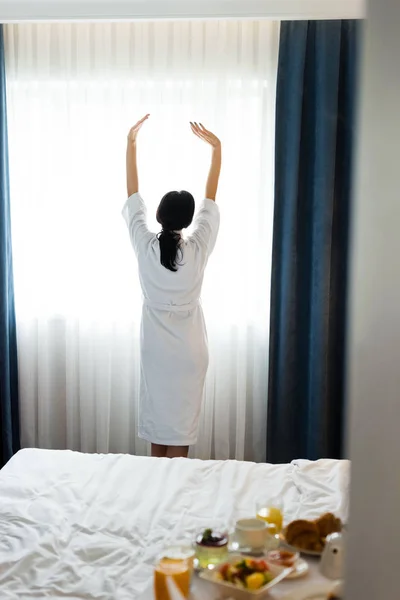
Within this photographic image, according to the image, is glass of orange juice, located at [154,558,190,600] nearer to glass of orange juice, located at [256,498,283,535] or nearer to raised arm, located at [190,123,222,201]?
glass of orange juice, located at [256,498,283,535]

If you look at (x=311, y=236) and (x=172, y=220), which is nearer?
(x=172, y=220)

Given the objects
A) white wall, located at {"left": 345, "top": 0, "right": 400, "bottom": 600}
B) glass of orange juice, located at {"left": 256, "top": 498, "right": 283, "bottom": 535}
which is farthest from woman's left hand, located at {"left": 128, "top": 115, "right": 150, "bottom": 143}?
white wall, located at {"left": 345, "top": 0, "right": 400, "bottom": 600}

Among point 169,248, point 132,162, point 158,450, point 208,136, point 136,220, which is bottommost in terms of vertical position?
point 158,450

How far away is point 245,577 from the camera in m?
1.58

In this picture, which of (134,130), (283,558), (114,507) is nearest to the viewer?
(283,558)

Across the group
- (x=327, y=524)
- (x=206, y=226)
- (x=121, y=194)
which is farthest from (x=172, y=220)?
(x=327, y=524)

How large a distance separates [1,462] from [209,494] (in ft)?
6.37

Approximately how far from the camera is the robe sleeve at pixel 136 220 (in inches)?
122

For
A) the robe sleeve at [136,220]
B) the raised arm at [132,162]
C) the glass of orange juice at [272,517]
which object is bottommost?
the glass of orange juice at [272,517]

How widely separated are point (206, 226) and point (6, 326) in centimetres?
129

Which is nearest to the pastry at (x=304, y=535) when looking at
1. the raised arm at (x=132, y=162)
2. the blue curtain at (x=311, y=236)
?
the blue curtain at (x=311, y=236)

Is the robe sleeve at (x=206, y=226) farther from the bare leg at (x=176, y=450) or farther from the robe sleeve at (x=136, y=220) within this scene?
the bare leg at (x=176, y=450)

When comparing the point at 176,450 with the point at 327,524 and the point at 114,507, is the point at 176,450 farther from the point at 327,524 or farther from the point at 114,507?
the point at 327,524

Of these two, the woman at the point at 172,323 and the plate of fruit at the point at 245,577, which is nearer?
the plate of fruit at the point at 245,577
